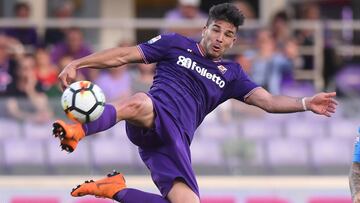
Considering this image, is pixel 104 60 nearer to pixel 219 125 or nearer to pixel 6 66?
pixel 219 125

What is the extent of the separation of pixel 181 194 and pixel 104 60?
1.18m

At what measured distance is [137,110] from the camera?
27.4 ft

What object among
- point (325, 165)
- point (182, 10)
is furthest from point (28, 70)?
point (325, 165)

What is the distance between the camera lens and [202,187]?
12820 millimetres

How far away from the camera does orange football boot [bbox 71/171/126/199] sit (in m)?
8.86

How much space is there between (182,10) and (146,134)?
19.5ft

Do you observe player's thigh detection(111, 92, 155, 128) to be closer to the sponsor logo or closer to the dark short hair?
the sponsor logo

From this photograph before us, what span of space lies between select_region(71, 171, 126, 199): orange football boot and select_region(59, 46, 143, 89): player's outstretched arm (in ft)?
3.17

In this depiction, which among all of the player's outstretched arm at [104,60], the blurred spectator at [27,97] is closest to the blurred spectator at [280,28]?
the blurred spectator at [27,97]

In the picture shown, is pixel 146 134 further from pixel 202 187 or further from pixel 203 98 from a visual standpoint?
pixel 202 187

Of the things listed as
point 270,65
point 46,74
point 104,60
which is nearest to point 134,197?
Answer: point 104,60

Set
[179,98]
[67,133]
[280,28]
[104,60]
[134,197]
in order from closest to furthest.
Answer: [67,133]
[104,60]
[179,98]
[134,197]
[280,28]

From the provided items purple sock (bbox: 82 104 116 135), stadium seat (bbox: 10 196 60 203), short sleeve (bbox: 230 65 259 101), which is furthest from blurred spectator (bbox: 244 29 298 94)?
purple sock (bbox: 82 104 116 135)

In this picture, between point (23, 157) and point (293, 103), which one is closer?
point (293, 103)
